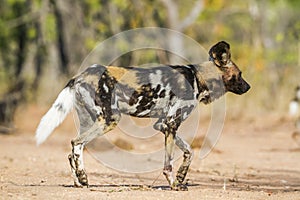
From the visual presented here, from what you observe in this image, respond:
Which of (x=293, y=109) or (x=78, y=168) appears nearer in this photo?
(x=78, y=168)

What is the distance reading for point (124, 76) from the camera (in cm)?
712

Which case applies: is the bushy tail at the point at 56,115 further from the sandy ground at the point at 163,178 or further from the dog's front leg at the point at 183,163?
the dog's front leg at the point at 183,163

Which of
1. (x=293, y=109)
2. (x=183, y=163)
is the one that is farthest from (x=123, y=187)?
(x=293, y=109)

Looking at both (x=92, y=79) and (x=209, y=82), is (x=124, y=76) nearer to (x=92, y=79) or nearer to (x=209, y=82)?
(x=92, y=79)

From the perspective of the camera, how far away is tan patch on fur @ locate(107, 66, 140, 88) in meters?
7.07

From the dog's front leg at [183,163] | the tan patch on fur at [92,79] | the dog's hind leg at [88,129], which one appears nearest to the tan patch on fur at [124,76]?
the tan patch on fur at [92,79]

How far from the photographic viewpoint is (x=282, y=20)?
42719 millimetres

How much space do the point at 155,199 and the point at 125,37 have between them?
17.2m

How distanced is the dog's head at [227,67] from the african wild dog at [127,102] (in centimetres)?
30

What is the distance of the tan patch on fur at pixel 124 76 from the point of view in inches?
278

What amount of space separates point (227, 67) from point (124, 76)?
116 centimetres

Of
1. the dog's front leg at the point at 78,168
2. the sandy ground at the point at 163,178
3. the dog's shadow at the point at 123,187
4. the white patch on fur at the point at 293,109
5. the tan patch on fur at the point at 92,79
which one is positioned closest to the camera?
the sandy ground at the point at 163,178

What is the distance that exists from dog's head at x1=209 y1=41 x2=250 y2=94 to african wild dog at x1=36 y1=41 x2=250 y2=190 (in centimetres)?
30

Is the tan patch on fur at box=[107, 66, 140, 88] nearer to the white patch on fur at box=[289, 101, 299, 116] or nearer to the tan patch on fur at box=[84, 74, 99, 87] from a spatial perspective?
the tan patch on fur at box=[84, 74, 99, 87]
